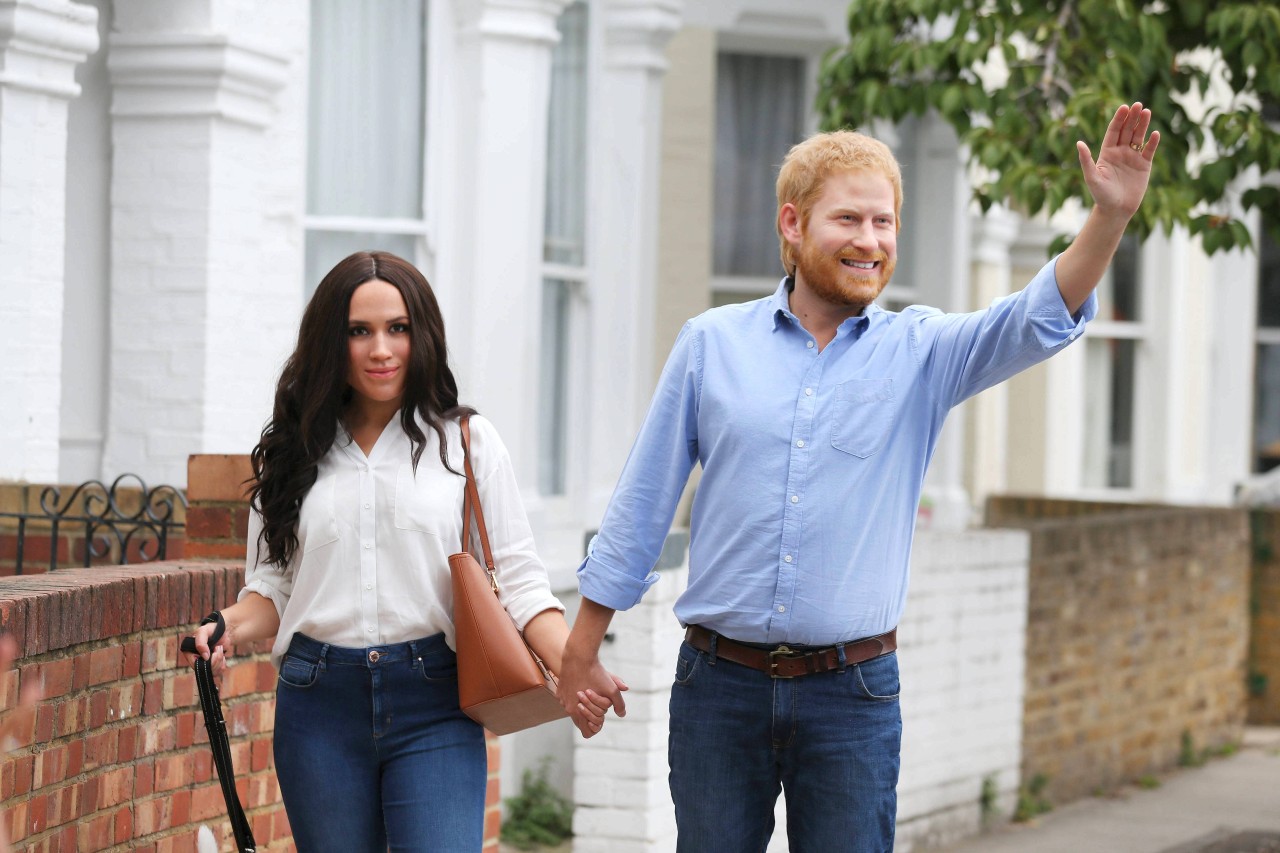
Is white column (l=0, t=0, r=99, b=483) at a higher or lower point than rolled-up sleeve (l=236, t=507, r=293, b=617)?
higher

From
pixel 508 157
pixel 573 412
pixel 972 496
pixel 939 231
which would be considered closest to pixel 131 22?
pixel 508 157

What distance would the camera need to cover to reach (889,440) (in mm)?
3635

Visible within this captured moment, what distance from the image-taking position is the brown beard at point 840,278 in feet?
11.9

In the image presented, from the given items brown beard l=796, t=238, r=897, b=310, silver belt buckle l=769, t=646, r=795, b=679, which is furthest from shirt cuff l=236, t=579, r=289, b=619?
brown beard l=796, t=238, r=897, b=310

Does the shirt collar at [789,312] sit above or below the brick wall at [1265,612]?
above

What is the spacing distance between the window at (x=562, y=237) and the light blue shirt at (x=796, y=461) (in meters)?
5.13

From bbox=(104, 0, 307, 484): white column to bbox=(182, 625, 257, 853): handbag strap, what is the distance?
3665 mm

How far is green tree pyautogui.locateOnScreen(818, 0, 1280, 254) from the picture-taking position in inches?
279

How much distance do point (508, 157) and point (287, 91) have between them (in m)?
1.01

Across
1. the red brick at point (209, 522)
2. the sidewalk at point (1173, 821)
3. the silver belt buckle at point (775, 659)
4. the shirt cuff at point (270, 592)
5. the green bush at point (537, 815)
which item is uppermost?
the red brick at point (209, 522)

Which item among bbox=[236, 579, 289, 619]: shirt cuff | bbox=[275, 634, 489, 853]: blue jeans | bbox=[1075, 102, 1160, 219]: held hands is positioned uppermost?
bbox=[1075, 102, 1160, 219]: held hands

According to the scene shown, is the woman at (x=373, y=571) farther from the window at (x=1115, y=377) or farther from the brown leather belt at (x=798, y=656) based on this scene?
the window at (x=1115, y=377)

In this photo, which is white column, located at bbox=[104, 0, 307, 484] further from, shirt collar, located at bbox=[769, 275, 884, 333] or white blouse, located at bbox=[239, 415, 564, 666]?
shirt collar, located at bbox=[769, 275, 884, 333]

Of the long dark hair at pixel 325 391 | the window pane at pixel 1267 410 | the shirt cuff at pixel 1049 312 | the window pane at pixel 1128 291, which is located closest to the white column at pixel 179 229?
the long dark hair at pixel 325 391
